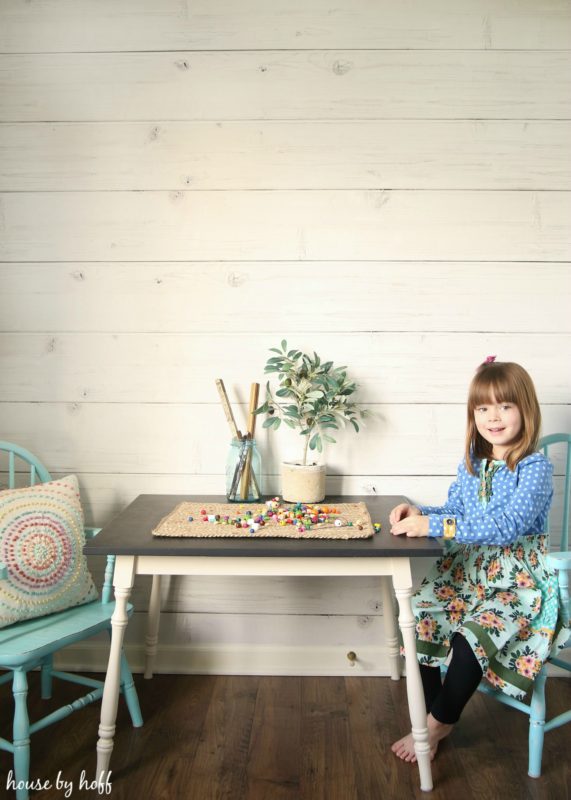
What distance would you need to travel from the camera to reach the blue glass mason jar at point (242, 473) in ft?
7.04

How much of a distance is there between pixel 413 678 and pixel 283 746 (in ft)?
1.50

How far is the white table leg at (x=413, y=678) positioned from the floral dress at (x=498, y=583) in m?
0.15

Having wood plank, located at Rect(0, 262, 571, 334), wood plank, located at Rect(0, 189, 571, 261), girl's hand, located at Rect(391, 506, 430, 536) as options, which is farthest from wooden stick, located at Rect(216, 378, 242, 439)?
girl's hand, located at Rect(391, 506, 430, 536)

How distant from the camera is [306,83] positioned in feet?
7.34

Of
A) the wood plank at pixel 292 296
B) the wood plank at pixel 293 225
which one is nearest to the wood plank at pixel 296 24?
the wood plank at pixel 293 225

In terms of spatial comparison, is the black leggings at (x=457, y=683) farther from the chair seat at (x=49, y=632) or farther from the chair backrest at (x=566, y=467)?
the chair seat at (x=49, y=632)

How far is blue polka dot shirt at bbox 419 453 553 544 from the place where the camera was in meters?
1.77

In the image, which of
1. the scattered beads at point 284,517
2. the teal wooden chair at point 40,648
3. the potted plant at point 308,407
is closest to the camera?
the teal wooden chair at point 40,648

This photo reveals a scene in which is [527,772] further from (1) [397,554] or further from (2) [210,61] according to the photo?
(2) [210,61]

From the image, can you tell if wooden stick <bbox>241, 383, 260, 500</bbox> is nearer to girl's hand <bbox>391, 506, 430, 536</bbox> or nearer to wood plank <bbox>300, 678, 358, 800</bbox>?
girl's hand <bbox>391, 506, 430, 536</bbox>

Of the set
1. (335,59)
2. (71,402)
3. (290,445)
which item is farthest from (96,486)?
(335,59)

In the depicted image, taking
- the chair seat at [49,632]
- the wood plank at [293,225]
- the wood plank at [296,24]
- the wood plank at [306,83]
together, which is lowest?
the chair seat at [49,632]

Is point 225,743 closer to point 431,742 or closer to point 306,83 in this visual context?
point 431,742

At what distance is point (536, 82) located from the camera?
2.23 m
